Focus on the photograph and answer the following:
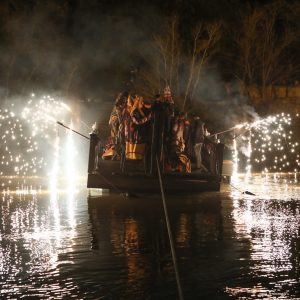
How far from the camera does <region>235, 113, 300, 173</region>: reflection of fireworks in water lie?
111 ft

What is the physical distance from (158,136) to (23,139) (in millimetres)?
14760

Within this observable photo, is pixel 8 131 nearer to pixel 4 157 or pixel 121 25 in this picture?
A: pixel 4 157

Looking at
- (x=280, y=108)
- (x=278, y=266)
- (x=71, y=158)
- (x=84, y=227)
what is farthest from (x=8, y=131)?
(x=278, y=266)

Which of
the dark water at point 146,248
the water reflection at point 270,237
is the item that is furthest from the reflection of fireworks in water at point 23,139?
the dark water at point 146,248

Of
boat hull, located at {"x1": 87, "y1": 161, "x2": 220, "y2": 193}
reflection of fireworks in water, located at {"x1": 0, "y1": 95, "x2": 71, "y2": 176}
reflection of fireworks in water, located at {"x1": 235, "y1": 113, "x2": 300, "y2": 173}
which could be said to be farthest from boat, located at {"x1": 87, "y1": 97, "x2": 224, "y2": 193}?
reflection of fireworks in water, located at {"x1": 235, "y1": 113, "x2": 300, "y2": 173}

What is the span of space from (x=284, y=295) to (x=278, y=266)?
4.70 feet

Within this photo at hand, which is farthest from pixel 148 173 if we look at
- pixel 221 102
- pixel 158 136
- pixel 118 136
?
pixel 221 102

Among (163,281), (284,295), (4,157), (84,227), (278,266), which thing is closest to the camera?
(284,295)

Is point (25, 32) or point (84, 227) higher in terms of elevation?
point (25, 32)

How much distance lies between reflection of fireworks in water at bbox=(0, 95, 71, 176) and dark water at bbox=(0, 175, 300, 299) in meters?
13.1

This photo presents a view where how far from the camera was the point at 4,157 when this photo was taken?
3062 centimetres

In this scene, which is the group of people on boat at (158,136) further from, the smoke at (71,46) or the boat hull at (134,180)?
the smoke at (71,46)

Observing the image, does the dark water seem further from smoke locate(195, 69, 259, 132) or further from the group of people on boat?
smoke locate(195, 69, 259, 132)

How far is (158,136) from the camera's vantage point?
60.8 feet
